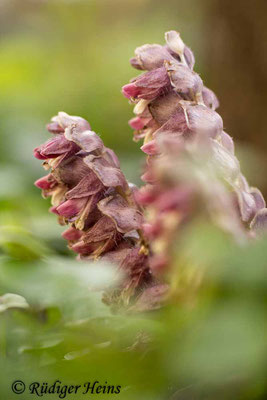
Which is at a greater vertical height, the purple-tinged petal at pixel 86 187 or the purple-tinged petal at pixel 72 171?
the purple-tinged petal at pixel 72 171

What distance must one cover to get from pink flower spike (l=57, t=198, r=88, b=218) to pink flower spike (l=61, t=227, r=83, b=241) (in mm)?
80

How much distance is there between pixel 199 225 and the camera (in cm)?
54

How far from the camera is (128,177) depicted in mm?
1953

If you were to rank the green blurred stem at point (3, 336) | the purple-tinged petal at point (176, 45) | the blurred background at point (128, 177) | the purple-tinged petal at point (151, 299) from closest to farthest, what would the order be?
the blurred background at point (128, 177), the green blurred stem at point (3, 336), the purple-tinged petal at point (151, 299), the purple-tinged petal at point (176, 45)

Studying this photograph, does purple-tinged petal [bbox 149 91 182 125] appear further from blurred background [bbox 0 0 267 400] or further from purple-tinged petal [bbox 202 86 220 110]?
blurred background [bbox 0 0 267 400]

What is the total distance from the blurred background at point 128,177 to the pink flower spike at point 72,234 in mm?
54

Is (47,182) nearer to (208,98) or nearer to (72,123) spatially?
(72,123)

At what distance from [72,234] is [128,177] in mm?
932

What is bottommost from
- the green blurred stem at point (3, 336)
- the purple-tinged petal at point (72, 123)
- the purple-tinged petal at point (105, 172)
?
the green blurred stem at point (3, 336)

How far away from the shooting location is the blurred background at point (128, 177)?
507 mm

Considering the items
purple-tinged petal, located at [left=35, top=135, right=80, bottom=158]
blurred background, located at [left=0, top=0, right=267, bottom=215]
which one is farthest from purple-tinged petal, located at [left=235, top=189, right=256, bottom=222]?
blurred background, located at [left=0, top=0, right=267, bottom=215]

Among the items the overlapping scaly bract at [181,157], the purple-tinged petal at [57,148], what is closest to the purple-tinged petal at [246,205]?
the overlapping scaly bract at [181,157]

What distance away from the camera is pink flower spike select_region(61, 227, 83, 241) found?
1021 mm

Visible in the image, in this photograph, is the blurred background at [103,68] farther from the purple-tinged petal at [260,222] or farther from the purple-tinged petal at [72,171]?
the purple-tinged petal at [260,222]
